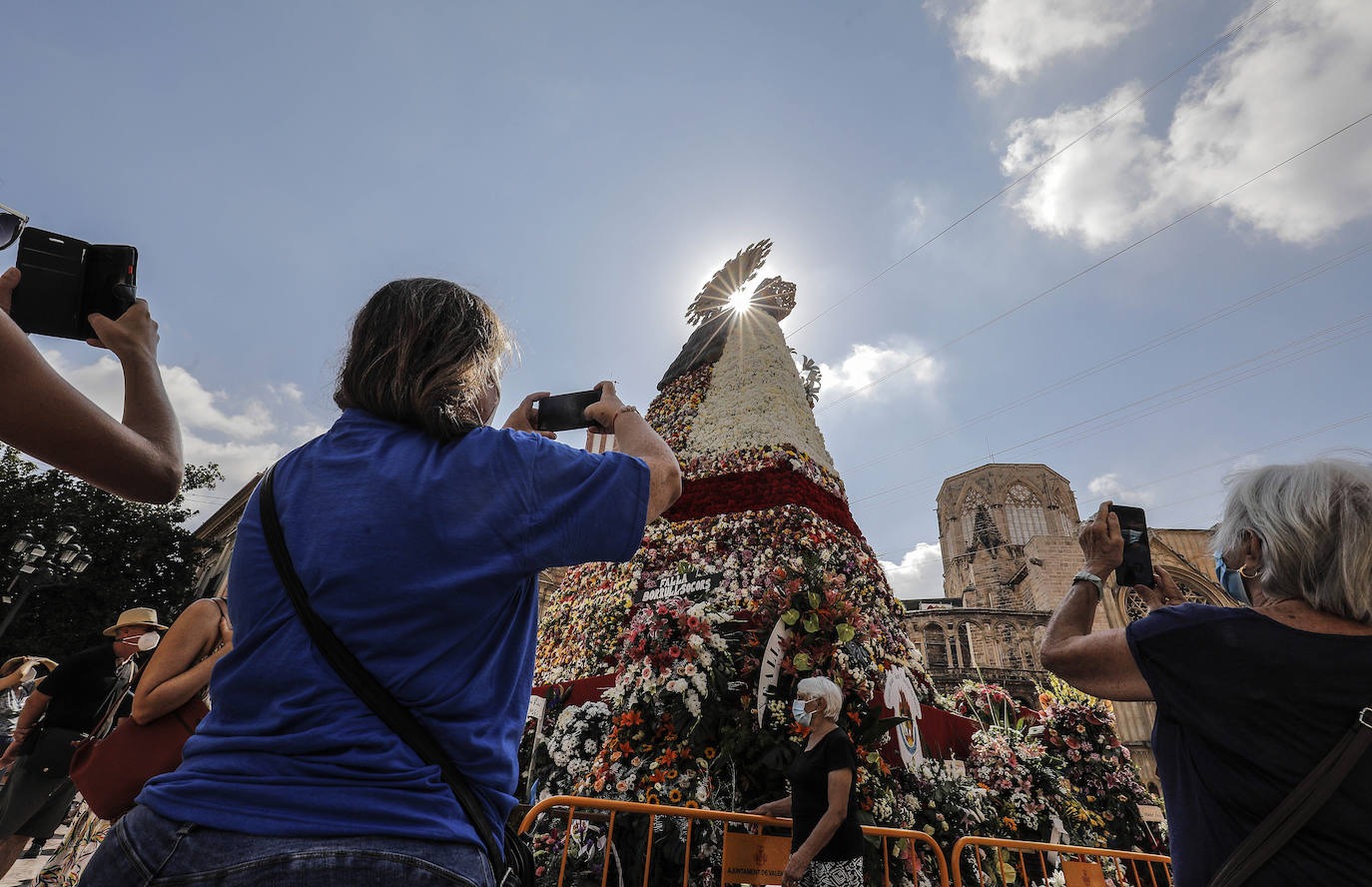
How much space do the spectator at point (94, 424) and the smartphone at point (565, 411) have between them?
2.74 ft

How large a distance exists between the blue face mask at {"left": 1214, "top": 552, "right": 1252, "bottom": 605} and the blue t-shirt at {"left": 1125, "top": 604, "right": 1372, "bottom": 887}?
0.44m

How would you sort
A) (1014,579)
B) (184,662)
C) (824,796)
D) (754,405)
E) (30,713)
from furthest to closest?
(1014,579) < (754,405) < (30,713) < (824,796) < (184,662)

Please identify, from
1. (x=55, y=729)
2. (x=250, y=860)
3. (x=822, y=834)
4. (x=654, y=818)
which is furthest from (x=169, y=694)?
(x=55, y=729)

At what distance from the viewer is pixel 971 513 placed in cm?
3969

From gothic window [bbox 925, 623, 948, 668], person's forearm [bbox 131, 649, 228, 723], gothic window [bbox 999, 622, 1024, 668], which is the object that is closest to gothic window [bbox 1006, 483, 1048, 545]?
gothic window [bbox 999, 622, 1024, 668]

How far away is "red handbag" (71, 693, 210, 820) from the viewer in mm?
2320

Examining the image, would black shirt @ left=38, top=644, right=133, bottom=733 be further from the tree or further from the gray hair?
the tree

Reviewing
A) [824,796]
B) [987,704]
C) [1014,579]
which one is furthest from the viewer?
[1014,579]

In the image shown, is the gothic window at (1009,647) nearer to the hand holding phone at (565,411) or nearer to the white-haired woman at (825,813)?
the white-haired woman at (825,813)

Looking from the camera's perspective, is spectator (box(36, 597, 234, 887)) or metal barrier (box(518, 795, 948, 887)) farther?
metal barrier (box(518, 795, 948, 887))

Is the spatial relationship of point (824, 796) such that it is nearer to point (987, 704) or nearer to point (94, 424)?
point (94, 424)

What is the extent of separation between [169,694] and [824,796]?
127 inches

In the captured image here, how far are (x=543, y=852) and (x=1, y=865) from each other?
11.9 feet

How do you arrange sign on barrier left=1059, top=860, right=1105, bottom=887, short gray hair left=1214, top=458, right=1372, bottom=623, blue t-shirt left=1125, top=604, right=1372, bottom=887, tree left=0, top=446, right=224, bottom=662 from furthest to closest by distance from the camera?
tree left=0, top=446, right=224, bottom=662, sign on barrier left=1059, top=860, right=1105, bottom=887, short gray hair left=1214, top=458, right=1372, bottom=623, blue t-shirt left=1125, top=604, right=1372, bottom=887
